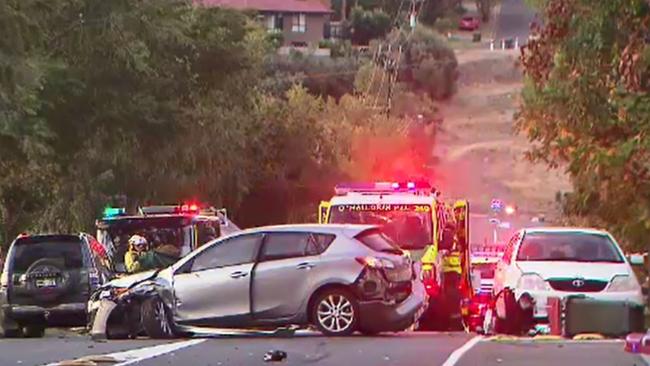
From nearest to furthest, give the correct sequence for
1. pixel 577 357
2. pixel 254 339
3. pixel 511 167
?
1. pixel 577 357
2. pixel 254 339
3. pixel 511 167

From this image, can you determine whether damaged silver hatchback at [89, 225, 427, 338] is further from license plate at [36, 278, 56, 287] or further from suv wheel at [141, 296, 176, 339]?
license plate at [36, 278, 56, 287]

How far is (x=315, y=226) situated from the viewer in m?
20.5

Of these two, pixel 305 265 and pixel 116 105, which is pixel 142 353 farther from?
pixel 116 105

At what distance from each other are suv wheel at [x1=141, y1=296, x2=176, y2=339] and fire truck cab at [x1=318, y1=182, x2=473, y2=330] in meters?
5.03

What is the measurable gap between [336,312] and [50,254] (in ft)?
23.5

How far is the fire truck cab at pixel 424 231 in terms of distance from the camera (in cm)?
2431

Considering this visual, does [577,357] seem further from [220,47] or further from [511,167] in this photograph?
[511,167]

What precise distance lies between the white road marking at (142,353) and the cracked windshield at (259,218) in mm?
92

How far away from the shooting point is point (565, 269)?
2122 centimetres

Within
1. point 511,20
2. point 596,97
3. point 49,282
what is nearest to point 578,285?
point 596,97

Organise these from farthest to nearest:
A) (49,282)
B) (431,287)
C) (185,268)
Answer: (49,282) < (431,287) < (185,268)

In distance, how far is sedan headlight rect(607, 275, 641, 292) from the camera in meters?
21.0

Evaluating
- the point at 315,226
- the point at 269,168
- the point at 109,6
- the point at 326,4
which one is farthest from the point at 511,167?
the point at 315,226

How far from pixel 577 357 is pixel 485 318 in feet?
24.8
